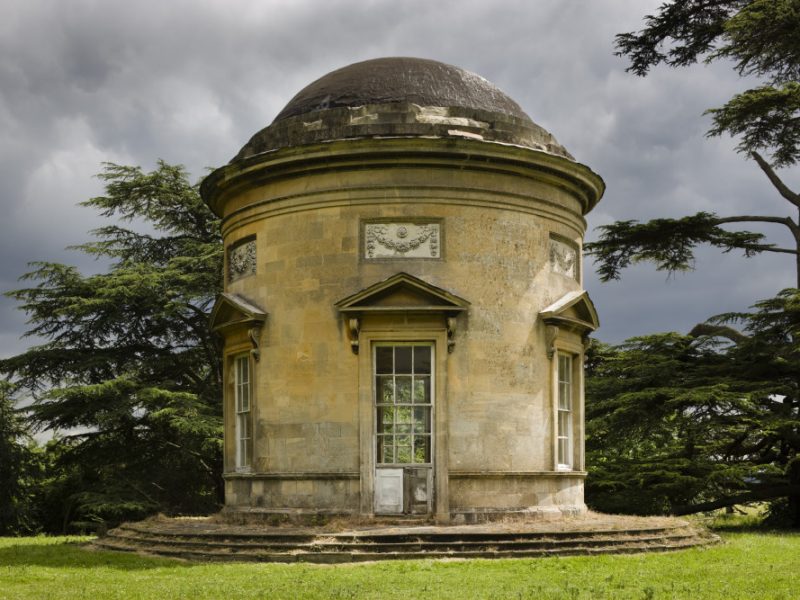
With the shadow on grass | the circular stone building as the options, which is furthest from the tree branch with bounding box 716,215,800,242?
the shadow on grass

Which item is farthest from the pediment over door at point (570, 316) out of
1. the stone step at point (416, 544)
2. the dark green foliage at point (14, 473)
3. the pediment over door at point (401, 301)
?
the dark green foliage at point (14, 473)

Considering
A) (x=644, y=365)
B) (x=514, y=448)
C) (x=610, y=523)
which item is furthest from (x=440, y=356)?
(x=644, y=365)

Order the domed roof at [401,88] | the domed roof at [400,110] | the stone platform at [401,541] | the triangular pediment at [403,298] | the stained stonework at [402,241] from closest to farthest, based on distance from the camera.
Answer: the stone platform at [401,541]
the triangular pediment at [403,298]
the stained stonework at [402,241]
the domed roof at [400,110]
the domed roof at [401,88]

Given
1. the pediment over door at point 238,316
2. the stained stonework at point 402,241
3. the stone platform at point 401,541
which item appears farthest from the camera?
the pediment over door at point 238,316

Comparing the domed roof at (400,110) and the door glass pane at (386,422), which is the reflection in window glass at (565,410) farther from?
the domed roof at (400,110)

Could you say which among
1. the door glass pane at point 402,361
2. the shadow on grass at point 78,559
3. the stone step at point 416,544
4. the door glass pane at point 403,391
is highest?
the door glass pane at point 402,361

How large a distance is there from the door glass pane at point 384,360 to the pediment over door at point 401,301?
379 mm

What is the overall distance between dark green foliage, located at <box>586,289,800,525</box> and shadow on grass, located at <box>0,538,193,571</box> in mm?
11428

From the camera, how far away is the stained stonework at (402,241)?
15914 mm

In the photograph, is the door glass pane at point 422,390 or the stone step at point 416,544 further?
the door glass pane at point 422,390

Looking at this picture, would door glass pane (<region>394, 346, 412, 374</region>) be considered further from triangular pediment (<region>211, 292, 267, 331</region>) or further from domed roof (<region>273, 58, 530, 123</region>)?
domed roof (<region>273, 58, 530, 123</region>)

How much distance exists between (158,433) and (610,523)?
14.7 metres

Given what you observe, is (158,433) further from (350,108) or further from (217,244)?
(350,108)

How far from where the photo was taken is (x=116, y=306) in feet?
88.8
